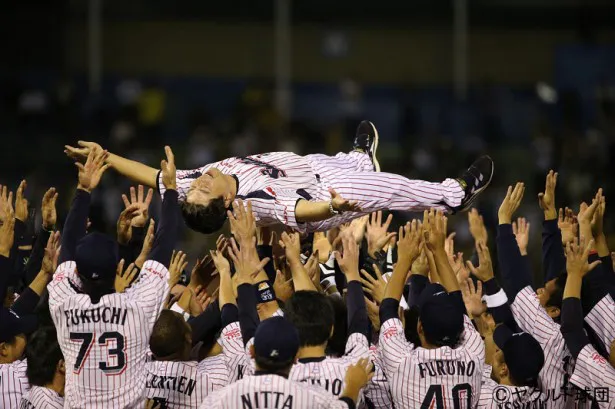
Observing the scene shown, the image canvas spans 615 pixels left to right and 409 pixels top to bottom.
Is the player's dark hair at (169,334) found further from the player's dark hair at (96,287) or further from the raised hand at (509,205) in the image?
the raised hand at (509,205)

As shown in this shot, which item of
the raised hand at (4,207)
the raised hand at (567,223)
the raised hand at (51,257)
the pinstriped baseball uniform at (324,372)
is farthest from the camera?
the raised hand at (567,223)

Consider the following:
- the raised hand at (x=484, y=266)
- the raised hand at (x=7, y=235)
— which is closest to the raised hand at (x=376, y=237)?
the raised hand at (x=484, y=266)

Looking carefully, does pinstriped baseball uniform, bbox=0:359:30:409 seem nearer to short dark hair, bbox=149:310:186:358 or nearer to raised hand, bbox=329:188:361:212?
short dark hair, bbox=149:310:186:358

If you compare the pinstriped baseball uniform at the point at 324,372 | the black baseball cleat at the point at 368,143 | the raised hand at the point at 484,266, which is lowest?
the pinstriped baseball uniform at the point at 324,372

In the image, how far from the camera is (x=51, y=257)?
778 cm

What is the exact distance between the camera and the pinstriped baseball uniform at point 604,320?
7.30m

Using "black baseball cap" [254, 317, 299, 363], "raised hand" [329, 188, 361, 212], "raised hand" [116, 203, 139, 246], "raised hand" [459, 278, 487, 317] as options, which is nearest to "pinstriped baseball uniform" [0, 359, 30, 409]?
"raised hand" [116, 203, 139, 246]

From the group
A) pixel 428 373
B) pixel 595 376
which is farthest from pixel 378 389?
pixel 595 376

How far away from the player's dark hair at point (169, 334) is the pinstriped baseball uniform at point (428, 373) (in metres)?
1.26

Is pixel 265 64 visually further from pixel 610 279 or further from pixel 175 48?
pixel 610 279

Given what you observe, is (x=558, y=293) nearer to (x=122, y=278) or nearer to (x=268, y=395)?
(x=268, y=395)

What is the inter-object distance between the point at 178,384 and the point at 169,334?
1.07 ft

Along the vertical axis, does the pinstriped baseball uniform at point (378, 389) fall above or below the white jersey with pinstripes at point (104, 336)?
below

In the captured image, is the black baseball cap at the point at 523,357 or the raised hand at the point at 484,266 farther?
the raised hand at the point at 484,266
